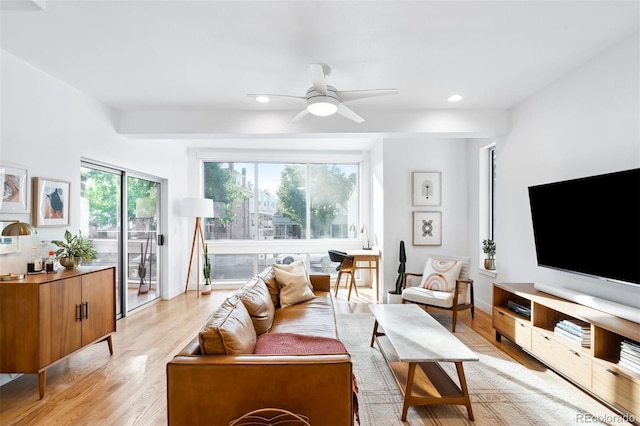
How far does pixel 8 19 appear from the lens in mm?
2096

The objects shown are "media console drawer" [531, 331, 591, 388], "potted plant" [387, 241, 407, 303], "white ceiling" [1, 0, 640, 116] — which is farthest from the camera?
"potted plant" [387, 241, 407, 303]

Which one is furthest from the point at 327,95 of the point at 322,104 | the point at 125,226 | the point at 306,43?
the point at 125,226

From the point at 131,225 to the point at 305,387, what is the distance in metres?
3.99

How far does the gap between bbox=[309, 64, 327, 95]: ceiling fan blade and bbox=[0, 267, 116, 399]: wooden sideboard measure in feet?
8.21

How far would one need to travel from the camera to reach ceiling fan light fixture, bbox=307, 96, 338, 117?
8.61 feet

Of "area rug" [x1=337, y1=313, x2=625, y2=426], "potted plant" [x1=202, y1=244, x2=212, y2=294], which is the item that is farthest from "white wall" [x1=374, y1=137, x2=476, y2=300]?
"potted plant" [x1=202, y1=244, x2=212, y2=294]

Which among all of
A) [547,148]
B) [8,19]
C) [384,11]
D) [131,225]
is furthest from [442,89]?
[131,225]

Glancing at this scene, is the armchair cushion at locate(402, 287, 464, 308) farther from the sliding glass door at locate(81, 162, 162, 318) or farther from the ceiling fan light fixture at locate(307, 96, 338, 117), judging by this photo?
the sliding glass door at locate(81, 162, 162, 318)

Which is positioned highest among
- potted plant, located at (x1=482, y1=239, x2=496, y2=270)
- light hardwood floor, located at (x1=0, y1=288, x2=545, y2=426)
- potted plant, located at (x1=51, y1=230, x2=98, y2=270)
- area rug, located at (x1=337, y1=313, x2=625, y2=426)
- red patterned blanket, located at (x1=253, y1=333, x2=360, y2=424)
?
potted plant, located at (x1=51, y1=230, x2=98, y2=270)

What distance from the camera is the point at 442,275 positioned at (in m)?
4.14

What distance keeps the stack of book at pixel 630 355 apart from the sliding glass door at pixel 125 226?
194 inches

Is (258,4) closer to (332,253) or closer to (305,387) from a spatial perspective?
(305,387)

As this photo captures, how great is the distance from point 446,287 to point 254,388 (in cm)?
323

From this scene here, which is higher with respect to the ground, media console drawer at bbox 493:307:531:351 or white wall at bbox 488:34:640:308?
white wall at bbox 488:34:640:308
